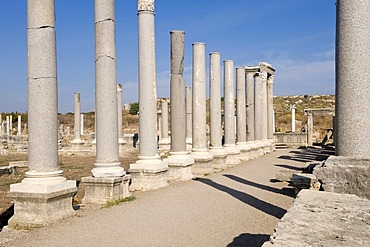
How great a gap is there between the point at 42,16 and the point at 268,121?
25109 mm

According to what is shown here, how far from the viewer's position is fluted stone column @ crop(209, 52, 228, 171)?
19.7m

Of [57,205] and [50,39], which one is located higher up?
[50,39]

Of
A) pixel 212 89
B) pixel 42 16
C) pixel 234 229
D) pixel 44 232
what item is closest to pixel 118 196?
pixel 44 232

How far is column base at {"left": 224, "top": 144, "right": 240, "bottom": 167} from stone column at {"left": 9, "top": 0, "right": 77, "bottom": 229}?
13.3 m

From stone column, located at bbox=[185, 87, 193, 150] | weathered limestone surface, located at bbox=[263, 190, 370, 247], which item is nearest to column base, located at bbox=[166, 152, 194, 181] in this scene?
weathered limestone surface, located at bbox=[263, 190, 370, 247]

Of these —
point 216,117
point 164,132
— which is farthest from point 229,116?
point 164,132

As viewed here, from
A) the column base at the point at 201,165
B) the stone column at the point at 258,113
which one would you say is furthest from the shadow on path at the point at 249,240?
the stone column at the point at 258,113

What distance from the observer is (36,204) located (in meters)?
8.34

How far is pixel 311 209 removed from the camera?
502cm

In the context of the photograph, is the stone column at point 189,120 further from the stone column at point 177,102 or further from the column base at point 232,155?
the stone column at point 177,102

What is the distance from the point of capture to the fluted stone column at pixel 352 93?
6.55 metres

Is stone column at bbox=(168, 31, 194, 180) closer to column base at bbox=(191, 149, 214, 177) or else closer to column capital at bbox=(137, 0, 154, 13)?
column base at bbox=(191, 149, 214, 177)

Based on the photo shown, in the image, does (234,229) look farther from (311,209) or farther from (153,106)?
(153,106)

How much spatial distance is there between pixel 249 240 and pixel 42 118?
4.92 meters
